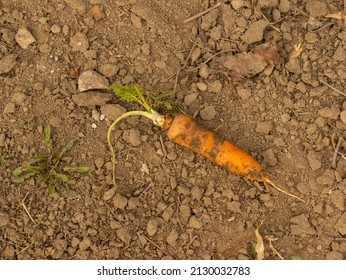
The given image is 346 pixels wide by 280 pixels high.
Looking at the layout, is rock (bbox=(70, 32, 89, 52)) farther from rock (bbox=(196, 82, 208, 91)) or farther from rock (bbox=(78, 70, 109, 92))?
rock (bbox=(196, 82, 208, 91))

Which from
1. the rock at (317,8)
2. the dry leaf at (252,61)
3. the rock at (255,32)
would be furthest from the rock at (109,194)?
the rock at (317,8)

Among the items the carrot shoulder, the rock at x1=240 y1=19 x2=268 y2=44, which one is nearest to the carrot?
the carrot shoulder

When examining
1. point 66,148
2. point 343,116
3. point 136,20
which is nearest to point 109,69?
point 136,20

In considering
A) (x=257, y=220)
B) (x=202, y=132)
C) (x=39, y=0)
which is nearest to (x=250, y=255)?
(x=257, y=220)

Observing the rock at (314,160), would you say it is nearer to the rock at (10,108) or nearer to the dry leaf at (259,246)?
the dry leaf at (259,246)
